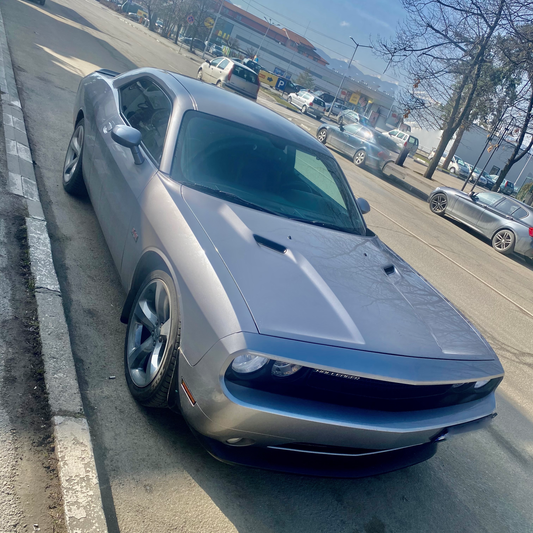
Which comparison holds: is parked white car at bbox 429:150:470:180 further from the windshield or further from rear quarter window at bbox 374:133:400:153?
the windshield

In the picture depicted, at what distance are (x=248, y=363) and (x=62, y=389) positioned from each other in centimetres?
112

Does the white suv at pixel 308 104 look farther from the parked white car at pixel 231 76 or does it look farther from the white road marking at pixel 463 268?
the white road marking at pixel 463 268

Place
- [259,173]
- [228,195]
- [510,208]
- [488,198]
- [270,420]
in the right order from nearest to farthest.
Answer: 1. [270,420]
2. [228,195]
3. [259,173]
4. [510,208]
5. [488,198]

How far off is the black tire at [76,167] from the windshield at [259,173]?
5.82ft

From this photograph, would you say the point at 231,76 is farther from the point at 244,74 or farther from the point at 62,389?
the point at 62,389

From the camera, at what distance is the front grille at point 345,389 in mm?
2221

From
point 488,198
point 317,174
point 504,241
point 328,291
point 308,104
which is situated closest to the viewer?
point 328,291

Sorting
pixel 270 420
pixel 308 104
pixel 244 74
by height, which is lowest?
pixel 270 420

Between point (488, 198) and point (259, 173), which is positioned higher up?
point (488, 198)

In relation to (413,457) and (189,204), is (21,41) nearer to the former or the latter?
(189,204)

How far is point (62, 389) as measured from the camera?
2660 millimetres

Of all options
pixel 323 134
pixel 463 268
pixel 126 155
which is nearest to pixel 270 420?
pixel 126 155

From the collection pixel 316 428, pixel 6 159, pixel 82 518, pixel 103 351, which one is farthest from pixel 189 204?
pixel 6 159

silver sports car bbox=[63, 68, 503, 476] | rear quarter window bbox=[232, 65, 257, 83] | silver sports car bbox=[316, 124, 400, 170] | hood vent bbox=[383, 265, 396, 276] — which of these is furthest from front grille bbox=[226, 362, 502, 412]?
rear quarter window bbox=[232, 65, 257, 83]
